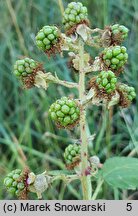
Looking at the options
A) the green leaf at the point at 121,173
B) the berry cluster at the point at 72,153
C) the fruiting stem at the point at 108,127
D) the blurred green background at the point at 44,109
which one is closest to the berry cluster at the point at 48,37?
the berry cluster at the point at 72,153

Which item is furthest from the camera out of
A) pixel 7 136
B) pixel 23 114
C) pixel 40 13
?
pixel 40 13

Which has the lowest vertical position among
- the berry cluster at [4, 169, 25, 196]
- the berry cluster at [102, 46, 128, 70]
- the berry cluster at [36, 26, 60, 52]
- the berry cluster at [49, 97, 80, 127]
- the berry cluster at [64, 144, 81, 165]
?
the berry cluster at [4, 169, 25, 196]

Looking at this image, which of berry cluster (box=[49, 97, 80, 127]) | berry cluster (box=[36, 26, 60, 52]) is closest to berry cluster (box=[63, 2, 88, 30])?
berry cluster (box=[36, 26, 60, 52])

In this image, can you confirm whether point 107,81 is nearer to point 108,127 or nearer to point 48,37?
point 48,37

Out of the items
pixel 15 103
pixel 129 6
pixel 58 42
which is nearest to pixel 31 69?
pixel 58 42

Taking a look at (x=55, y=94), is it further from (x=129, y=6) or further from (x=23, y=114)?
(x=129, y=6)

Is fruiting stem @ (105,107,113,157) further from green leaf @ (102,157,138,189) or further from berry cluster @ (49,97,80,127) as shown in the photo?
berry cluster @ (49,97,80,127)
